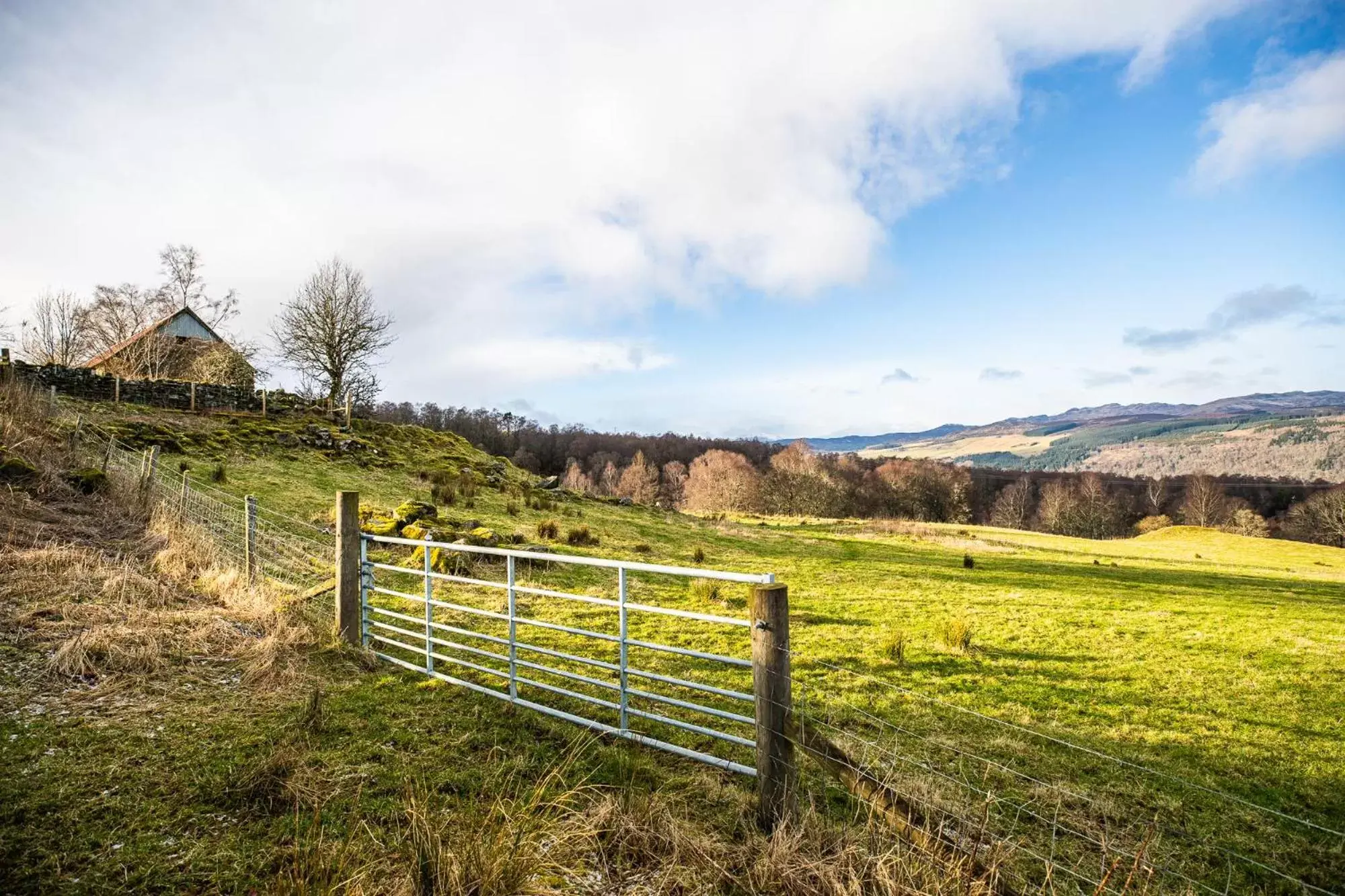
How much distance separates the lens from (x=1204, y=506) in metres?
76.3

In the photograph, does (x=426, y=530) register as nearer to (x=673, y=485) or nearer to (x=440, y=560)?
(x=440, y=560)

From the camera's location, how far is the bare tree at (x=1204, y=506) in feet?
250

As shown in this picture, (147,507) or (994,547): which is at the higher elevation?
(147,507)

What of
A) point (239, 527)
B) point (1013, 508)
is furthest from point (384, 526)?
point (1013, 508)

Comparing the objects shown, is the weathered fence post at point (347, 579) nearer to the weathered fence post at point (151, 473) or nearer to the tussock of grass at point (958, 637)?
the weathered fence post at point (151, 473)

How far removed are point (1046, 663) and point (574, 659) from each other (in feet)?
24.7

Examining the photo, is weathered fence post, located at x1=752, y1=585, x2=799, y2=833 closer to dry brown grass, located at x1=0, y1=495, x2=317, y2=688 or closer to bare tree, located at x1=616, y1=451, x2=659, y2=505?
dry brown grass, located at x1=0, y1=495, x2=317, y2=688

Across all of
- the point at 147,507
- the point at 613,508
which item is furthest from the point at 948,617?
the point at 613,508

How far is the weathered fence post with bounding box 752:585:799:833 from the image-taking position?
3480 mm

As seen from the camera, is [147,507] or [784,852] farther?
[147,507]

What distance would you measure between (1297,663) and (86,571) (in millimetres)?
16556

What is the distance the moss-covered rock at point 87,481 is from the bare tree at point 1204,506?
317ft

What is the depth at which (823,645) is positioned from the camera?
28.7 feet

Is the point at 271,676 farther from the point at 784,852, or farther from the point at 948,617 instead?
the point at 948,617
